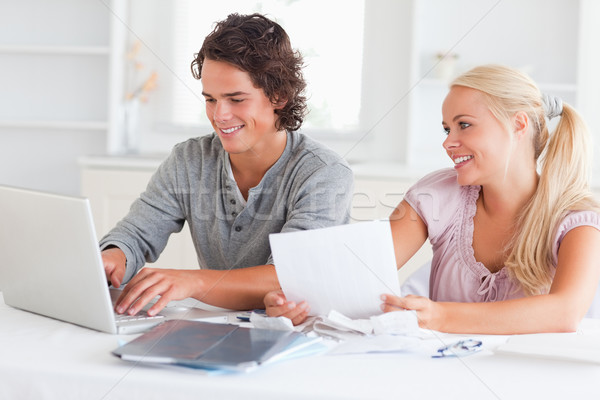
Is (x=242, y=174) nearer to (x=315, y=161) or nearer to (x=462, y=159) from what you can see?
(x=315, y=161)

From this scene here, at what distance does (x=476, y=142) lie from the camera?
1.45 meters

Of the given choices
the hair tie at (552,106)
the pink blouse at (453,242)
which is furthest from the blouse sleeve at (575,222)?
the hair tie at (552,106)

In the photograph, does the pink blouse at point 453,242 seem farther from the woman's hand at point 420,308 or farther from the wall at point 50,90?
the wall at point 50,90

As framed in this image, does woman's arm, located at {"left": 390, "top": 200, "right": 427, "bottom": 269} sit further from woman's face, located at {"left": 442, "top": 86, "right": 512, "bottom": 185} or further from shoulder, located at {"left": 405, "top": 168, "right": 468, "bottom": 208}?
woman's face, located at {"left": 442, "top": 86, "right": 512, "bottom": 185}

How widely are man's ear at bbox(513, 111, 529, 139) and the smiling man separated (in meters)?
0.39

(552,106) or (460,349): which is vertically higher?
(552,106)

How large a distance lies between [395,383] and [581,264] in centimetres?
56

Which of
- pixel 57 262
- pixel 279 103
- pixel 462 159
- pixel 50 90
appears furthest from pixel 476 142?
pixel 50 90

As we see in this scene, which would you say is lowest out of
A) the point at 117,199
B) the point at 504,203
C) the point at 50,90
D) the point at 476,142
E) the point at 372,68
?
the point at 117,199

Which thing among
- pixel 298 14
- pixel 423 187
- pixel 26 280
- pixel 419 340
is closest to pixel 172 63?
pixel 298 14

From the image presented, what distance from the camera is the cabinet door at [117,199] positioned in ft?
9.72

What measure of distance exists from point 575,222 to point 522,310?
0.27 m

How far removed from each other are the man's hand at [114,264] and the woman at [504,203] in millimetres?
609

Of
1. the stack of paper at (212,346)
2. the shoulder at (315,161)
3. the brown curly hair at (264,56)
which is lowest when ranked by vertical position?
the stack of paper at (212,346)
